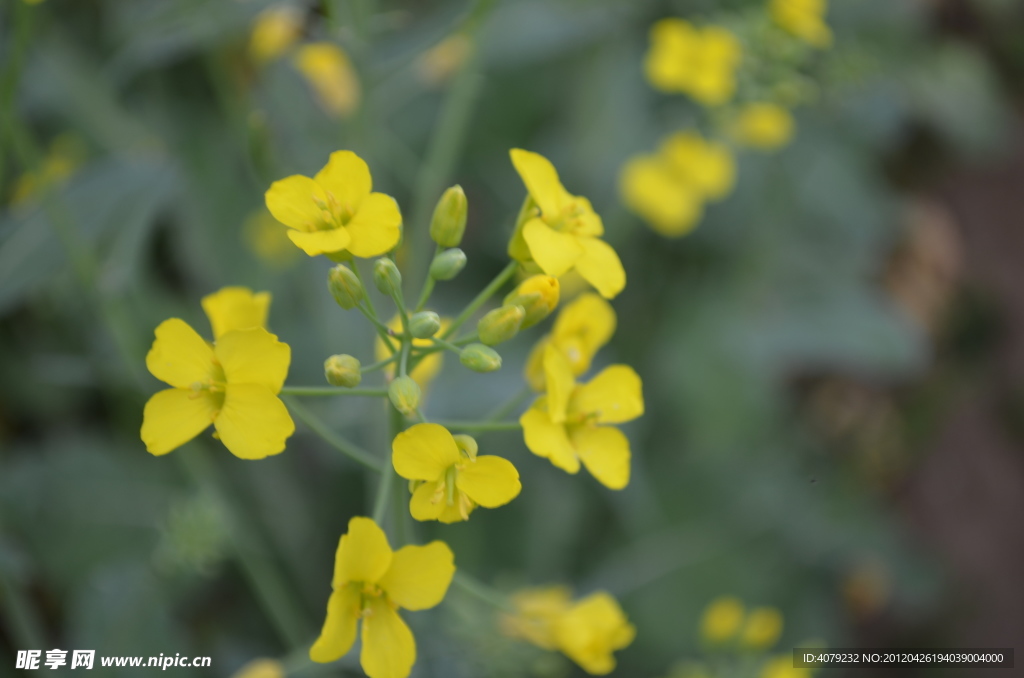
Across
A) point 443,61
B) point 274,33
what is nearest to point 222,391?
point 274,33

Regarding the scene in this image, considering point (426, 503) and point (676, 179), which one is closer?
point (426, 503)

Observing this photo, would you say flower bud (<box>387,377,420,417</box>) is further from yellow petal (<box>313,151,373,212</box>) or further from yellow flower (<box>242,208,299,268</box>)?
yellow flower (<box>242,208,299,268</box>)

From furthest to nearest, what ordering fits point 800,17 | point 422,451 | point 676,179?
point 676,179 < point 800,17 < point 422,451

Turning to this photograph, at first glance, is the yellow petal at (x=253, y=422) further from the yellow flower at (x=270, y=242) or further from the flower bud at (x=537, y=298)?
the yellow flower at (x=270, y=242)

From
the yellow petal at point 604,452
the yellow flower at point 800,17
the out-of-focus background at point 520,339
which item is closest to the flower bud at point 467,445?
the yellow petal at point 604,452

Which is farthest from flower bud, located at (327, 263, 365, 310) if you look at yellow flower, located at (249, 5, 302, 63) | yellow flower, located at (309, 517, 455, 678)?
yellow flower, located at (249, 5, 302, 63)

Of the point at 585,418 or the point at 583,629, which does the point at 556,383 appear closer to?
the point at 585,418

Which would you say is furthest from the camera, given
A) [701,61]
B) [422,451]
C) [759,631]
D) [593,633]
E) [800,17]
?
[701,61]
